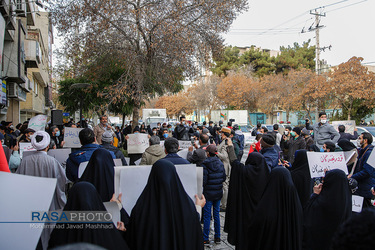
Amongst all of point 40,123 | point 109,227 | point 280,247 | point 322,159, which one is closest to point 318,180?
point 322,159

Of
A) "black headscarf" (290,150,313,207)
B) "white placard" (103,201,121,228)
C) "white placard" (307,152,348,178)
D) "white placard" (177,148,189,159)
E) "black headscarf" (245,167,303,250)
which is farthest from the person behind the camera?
"white placard" (177,148,189,159)

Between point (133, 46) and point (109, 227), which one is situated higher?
point (133, 46)

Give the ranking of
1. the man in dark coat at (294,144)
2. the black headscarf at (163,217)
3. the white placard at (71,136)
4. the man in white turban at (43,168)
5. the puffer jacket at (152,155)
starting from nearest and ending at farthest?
1. the black headscarf at (163,217)
2. the man in white turban at (43,168)
3. the puffer jacket at (152,155)
4. the white placard at (71,136)
5. the man in dark coat at (294,144)

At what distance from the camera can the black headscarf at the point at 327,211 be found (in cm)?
370

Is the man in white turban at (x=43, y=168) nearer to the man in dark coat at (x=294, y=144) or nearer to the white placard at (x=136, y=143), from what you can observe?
the white placard at (x=136, y=143)

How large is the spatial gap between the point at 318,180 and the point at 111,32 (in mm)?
9704

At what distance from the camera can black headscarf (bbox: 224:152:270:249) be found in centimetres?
506

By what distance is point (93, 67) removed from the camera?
12656mm

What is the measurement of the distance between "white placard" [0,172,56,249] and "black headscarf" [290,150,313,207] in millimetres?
3941

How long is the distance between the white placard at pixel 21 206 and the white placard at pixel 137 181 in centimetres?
105

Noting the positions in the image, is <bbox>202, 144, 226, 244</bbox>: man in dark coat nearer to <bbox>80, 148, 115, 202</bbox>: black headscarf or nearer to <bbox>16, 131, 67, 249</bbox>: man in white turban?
<bbox>80, 148, 115, 202</bbox>: black headscarf

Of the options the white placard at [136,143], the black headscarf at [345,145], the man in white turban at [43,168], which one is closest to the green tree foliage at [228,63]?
the white placard at [136,143]

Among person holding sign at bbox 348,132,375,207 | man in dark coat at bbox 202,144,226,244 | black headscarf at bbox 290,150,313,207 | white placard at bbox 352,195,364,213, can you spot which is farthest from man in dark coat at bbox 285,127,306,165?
man in dark coat at bbox 202,144,226,244

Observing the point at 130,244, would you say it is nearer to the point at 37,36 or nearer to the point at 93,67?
the point at 93,67
